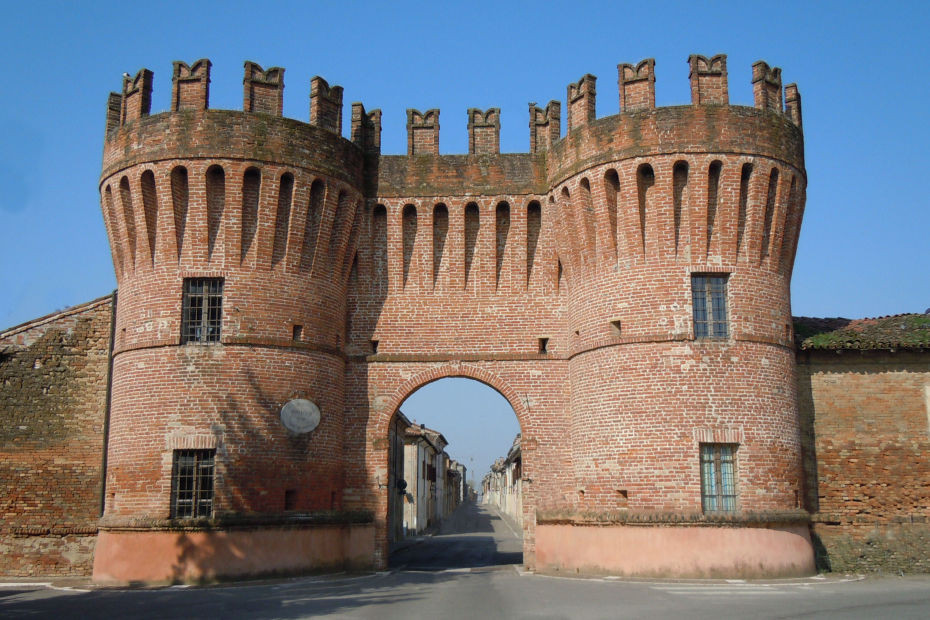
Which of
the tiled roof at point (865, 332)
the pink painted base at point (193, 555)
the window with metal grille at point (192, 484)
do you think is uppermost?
the tiled roof at point (865, 332)

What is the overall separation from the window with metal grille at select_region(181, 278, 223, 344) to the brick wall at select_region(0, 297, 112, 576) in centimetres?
401

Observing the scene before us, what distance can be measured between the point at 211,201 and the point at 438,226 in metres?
6.12

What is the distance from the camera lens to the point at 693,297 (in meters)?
20.5

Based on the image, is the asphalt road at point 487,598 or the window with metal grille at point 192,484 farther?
the window with metal grille at point 192,484

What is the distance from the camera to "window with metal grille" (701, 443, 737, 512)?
19.4m

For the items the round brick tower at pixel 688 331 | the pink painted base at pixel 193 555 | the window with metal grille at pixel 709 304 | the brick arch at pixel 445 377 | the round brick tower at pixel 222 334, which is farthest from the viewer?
the brick arch at pixel 445 377

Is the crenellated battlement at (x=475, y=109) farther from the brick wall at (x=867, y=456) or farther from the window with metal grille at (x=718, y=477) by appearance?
the window with metal grille at (x=718, y=477)

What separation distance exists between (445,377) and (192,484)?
6.89m

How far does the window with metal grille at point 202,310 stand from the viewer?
20703 mm

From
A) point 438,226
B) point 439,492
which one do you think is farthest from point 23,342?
point 439,492

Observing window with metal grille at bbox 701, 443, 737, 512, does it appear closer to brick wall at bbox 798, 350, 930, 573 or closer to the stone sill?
brick wall at bbox 798, 350, 930, 573

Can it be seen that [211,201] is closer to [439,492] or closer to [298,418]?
[298,418]

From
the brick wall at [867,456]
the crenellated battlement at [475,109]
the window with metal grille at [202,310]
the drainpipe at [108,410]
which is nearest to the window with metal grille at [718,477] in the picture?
the brick wall at [867,456]

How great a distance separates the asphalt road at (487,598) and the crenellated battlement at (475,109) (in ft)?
36.9
